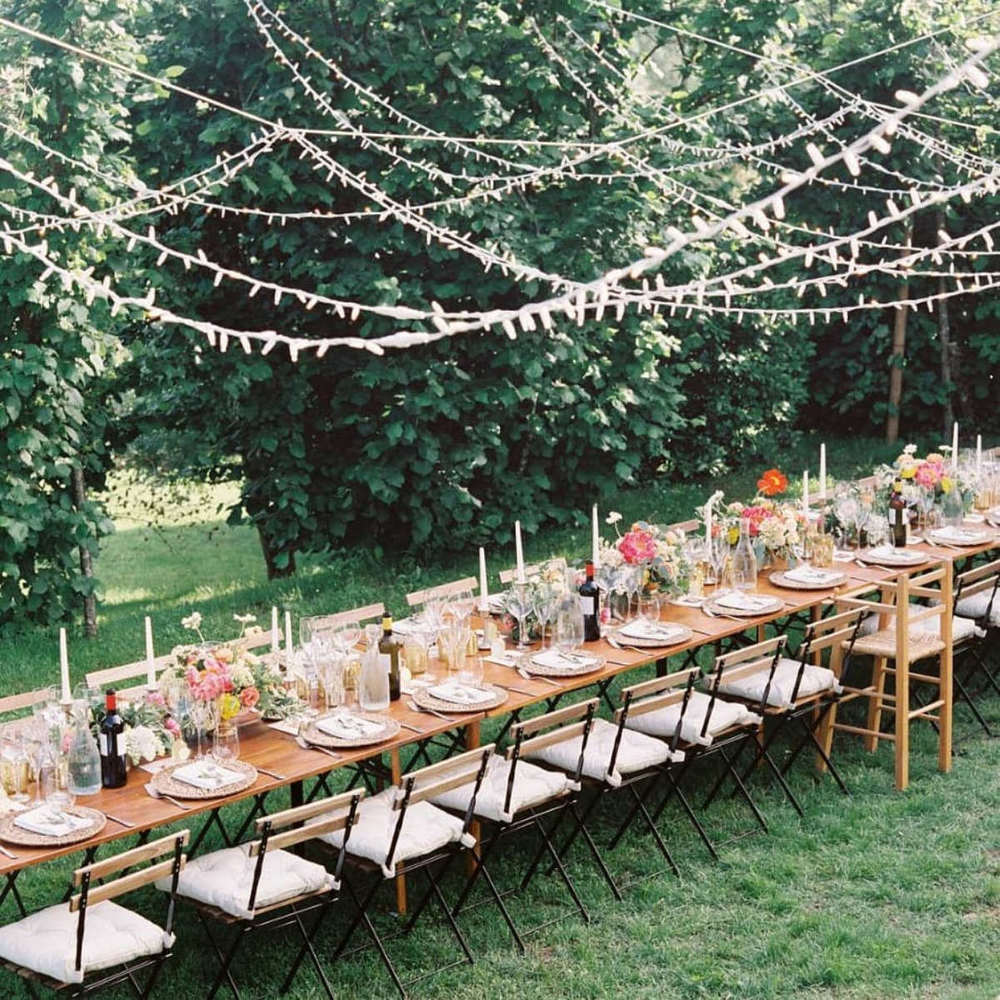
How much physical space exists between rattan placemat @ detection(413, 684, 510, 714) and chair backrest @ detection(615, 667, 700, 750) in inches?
19.3

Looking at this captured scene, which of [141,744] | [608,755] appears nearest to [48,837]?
[141,744]

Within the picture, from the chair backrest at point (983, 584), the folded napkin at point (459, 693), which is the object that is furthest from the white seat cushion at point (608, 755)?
the chair backrest at point (983, 584)

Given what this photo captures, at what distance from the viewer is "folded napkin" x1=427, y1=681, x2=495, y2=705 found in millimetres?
5695

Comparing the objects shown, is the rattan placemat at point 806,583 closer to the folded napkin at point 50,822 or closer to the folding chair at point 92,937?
the folding chair at point 92,937

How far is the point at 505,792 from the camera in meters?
5.54

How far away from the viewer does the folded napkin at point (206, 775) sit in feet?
16.0

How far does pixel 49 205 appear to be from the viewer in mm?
8891

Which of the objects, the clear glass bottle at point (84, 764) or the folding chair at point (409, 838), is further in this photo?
the folding chair at point (409, 838)

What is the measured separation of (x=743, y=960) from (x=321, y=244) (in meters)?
7.09

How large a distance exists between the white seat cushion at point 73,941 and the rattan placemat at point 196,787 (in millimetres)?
424

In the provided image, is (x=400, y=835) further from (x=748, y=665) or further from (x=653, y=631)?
(x=748, y=665)

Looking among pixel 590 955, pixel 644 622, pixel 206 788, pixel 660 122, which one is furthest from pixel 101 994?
pixel 660 122

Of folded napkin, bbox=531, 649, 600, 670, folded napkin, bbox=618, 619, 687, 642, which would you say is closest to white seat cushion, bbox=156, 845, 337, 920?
folded napkin, bbox=531, 649, 600, 670

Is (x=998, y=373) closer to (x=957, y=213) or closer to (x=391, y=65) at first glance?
(x=957, y=213)
